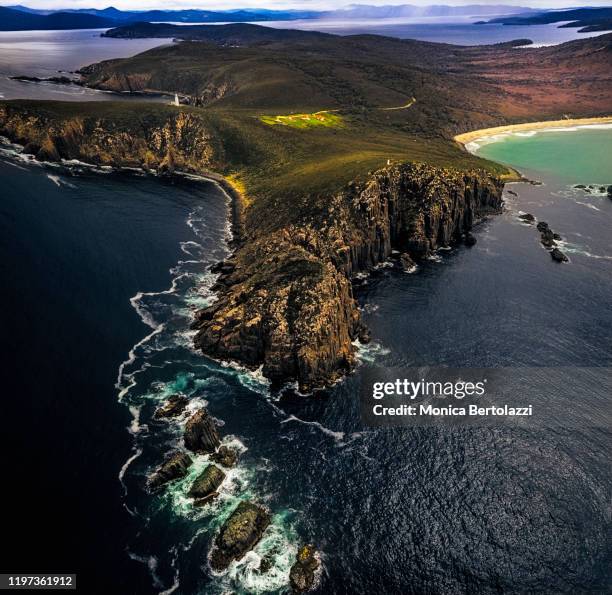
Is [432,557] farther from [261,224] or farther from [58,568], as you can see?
[261,224]

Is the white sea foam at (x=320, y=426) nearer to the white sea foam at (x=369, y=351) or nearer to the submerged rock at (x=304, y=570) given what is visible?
the submerged rock at (x=304, y=570)

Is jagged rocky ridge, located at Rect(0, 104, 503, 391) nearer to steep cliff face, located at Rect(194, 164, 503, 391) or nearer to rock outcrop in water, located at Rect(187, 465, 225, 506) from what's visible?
steep cliff face, located at Rect(194, 164, 503, 391)

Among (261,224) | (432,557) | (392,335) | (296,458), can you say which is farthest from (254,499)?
(261,224)

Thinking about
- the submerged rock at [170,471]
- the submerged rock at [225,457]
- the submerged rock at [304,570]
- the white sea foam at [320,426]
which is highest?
the submerged rock at [170,471]

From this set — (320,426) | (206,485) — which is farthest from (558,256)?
(206,485)

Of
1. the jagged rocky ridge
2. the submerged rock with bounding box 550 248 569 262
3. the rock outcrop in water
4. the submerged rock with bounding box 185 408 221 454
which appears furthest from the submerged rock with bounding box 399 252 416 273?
the rock outcrop in water

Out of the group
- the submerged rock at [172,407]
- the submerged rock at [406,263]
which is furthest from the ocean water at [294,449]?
the submerged rock at [406,263]
